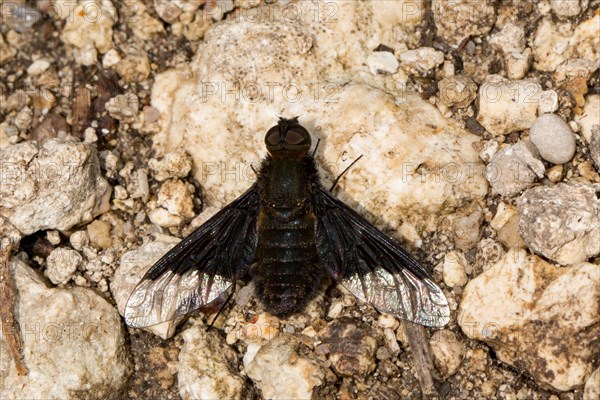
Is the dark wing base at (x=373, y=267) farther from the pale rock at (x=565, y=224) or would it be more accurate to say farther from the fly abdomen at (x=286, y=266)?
the pale rock at (x=565, y=224)

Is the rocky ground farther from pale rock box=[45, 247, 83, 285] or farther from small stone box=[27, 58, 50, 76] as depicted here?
small stone box=[27, 58, 50, 76]

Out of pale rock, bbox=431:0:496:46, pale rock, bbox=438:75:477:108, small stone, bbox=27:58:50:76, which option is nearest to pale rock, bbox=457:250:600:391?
pale rock, bbox=438:75:477:108

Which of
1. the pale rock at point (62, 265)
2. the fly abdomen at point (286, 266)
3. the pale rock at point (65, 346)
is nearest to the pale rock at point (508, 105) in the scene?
the fly abdomen at point (286, 266)

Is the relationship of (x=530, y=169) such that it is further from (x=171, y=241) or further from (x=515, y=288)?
(x=171, y=241)

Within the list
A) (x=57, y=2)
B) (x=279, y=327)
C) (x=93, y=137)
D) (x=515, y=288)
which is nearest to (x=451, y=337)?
(x=515, y=288)

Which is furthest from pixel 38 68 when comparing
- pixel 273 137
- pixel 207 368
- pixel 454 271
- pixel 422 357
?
pixel 422 357

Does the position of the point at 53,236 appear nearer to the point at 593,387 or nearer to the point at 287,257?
the point at 287,257
